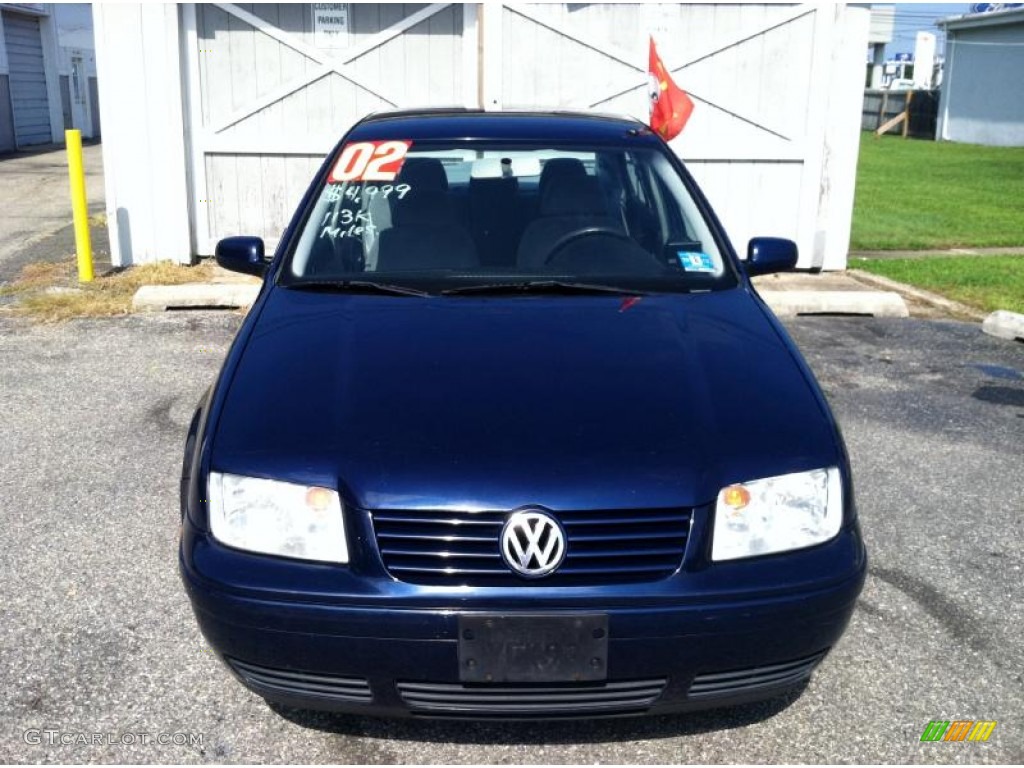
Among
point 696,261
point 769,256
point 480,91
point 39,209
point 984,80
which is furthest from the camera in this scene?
point 984,80

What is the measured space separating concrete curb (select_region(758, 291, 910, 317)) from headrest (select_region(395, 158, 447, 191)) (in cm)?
464

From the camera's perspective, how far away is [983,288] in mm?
9125

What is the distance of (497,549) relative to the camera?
8.29 ft

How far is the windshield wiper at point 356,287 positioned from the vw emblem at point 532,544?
3.97 feet

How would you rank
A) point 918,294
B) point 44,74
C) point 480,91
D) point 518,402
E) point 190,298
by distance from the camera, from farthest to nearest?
point 44,74 → point 480,91 → point 918,294 → point 190,298 → point 518,402

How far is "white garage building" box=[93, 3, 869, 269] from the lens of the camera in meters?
9.46

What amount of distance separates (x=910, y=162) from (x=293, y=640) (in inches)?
963

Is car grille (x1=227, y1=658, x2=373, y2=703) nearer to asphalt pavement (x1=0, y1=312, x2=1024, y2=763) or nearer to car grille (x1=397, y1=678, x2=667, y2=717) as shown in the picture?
car grille (x1=397, y1=678, x2=667, y2=717)

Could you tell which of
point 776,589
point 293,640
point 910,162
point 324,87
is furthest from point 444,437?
point 910,162

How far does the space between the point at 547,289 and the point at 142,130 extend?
6767 millimetres

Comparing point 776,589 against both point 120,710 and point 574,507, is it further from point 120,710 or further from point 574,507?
point 120,710

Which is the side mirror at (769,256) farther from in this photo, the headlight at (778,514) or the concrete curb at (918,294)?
the concrete curb at (918,294)

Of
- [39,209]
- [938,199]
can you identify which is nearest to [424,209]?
[39,209]

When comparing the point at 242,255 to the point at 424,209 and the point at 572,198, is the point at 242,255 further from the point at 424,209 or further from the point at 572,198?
the point at 572,198
